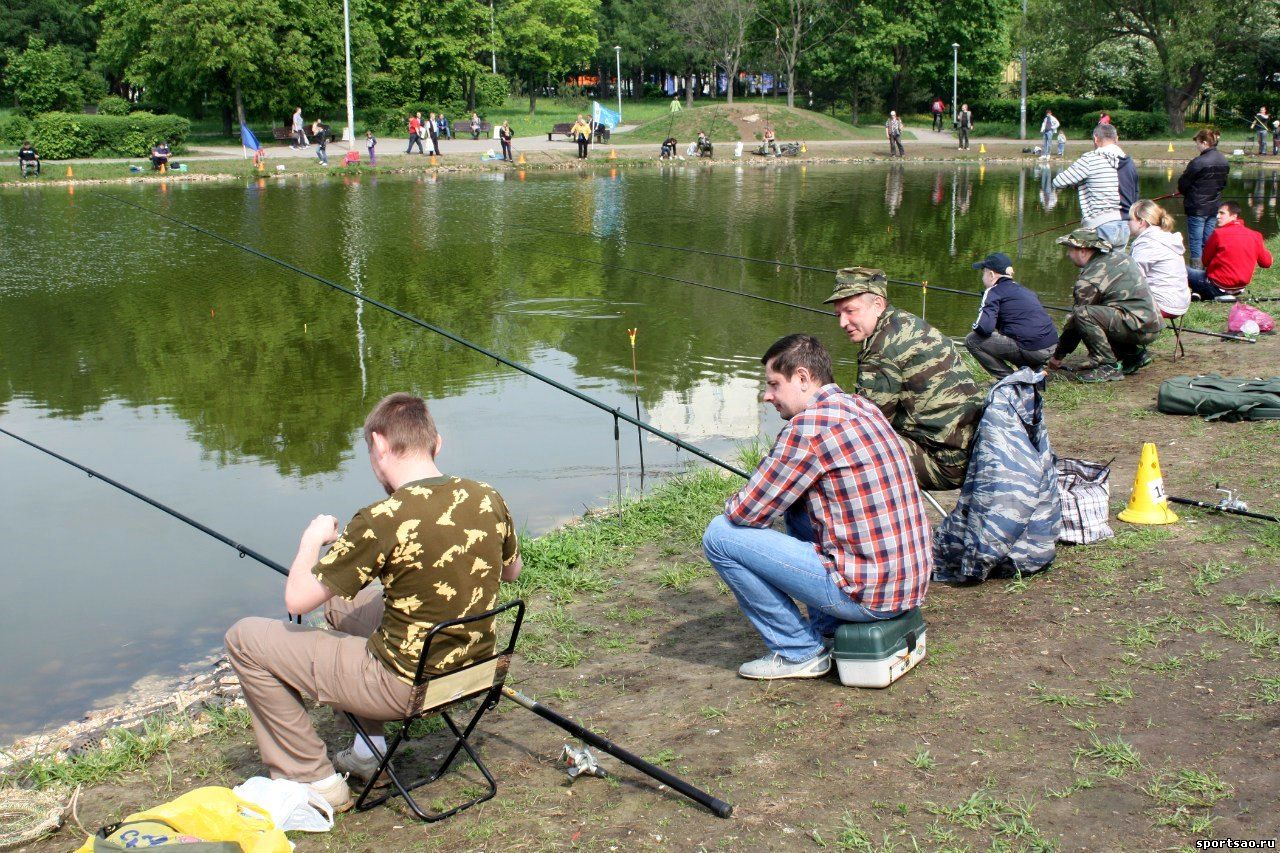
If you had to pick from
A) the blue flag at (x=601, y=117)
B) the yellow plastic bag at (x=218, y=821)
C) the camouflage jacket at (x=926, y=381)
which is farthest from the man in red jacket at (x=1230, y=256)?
the blue flag at (x=601, y=117)

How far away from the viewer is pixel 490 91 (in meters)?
62.2

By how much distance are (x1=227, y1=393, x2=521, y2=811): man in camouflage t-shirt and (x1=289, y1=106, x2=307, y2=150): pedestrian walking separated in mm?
39468

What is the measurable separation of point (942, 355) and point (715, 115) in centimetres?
4468

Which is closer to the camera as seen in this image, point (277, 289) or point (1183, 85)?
point (277, 289)

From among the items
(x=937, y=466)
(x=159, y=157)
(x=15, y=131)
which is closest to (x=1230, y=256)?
(x=937, y=466)

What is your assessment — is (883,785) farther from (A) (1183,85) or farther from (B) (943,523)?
(A) (1183,85)

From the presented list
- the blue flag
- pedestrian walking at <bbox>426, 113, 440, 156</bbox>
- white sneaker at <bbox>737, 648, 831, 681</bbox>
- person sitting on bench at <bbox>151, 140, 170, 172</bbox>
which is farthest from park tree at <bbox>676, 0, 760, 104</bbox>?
white sneaker at <bbox>737, 648, 831, 681</bbox>

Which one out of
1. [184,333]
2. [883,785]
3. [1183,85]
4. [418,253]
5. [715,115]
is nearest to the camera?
[883,785]

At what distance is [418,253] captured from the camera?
18781mm

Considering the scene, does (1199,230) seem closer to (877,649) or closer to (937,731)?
(877,649)

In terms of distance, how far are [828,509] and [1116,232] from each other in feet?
21.1

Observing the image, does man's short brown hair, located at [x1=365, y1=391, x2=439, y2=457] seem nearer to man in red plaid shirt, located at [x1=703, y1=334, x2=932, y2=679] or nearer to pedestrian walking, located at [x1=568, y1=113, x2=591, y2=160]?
man in red plaid shirt, located at [x1=703, y1=334, x2=932, y2=679]

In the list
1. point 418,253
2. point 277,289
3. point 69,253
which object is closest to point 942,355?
point 277,289

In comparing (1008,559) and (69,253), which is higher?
(69,253)
